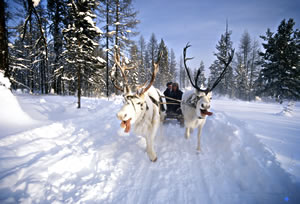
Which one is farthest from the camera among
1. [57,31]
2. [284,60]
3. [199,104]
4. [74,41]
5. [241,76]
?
[241,76]

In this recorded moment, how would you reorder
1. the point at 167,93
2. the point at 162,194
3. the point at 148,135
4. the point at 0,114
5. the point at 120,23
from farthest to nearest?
the point at 120,23 → the point at 167,93 → the point at 0,114 → the point at 148,135 → the point at 162,194

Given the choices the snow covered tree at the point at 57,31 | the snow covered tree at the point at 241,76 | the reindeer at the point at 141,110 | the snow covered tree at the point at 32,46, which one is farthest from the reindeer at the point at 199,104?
the snow covered tree at the point at 241,76

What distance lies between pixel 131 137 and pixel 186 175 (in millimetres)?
2282

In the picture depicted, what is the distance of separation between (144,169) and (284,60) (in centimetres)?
1675

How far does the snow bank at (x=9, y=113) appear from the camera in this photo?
3.71 meters

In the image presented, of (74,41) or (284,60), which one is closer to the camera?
(74,41)

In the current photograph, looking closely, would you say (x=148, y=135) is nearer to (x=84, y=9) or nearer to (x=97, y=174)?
(x=97, y=174)

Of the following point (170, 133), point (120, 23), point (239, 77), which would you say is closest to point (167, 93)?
point (170, 133)

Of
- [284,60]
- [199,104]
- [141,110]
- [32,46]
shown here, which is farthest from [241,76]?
[32,46]

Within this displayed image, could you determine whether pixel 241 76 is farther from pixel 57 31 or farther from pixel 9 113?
pixel 9 113

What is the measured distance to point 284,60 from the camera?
1199cm

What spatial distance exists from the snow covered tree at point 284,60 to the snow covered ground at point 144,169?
1226 cm

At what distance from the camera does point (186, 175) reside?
2.61 meters

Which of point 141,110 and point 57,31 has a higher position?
point 57,31
